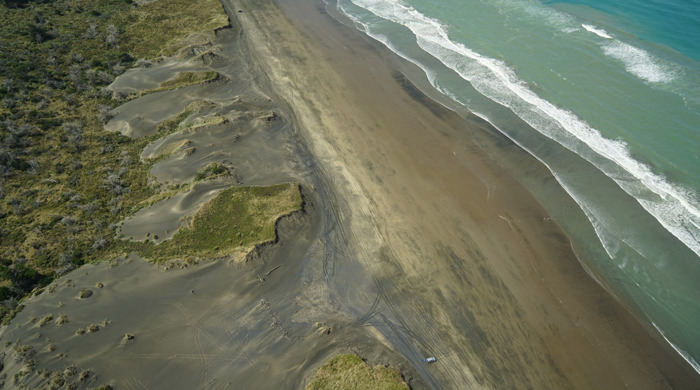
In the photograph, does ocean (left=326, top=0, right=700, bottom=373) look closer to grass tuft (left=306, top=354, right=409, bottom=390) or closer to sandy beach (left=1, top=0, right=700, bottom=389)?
sandy beach (left=1, top=0, right=700, bottom=389)

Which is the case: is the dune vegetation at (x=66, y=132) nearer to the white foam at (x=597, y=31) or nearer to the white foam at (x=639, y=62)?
the white foam at (x=639, y=62)

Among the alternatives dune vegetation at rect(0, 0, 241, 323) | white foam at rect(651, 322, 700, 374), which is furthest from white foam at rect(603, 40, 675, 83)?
dune vegetation at rect(0, 0, 241, 323)

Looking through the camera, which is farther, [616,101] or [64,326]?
[616,101]

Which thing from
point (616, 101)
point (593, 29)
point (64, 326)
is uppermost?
point (593, 29)

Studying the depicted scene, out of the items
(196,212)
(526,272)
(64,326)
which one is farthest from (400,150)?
(64,326)

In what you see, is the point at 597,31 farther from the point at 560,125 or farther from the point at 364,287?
the point at 364,287

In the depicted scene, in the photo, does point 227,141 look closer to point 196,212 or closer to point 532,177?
point 196,212
